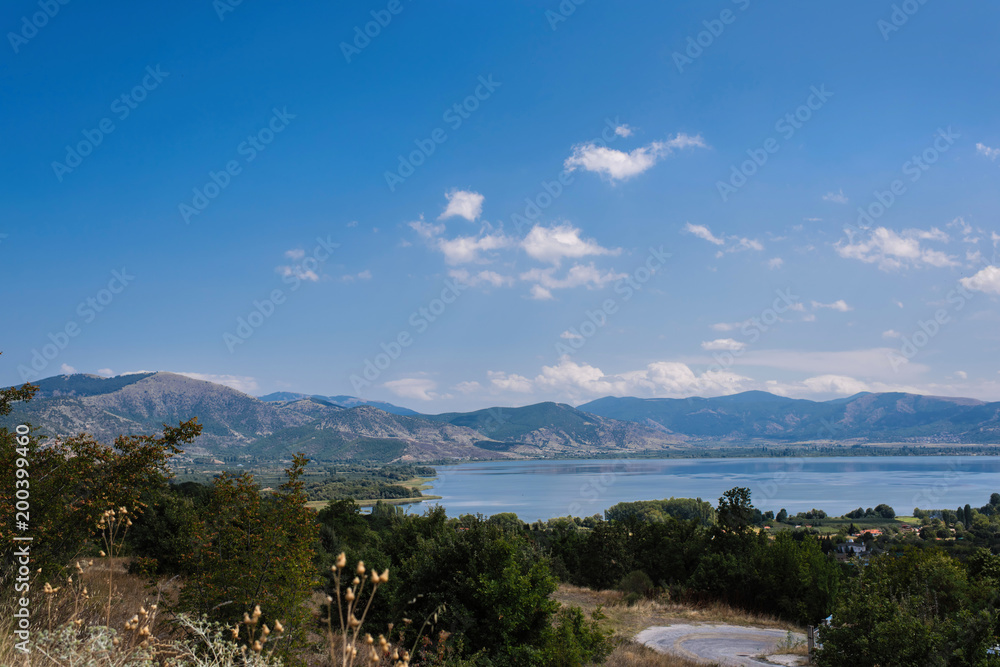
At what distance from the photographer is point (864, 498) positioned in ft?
334

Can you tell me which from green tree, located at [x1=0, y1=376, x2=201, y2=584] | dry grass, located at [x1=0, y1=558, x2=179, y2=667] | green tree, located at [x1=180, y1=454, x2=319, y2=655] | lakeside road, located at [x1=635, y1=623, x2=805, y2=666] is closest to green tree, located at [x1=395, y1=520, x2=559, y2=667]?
green tree, located at [x1=180, y1=454, x2=319, y2=655]

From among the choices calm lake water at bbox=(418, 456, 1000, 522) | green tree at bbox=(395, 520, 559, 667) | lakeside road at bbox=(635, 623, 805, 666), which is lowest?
calm lake water at bbox=(418, 456, 1000, 522)

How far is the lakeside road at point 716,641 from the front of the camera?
1391cm

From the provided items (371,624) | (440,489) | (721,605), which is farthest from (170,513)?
(440,489)

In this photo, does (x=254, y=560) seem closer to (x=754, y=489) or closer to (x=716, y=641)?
(x=716, y=641)

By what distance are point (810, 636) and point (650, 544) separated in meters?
19.0

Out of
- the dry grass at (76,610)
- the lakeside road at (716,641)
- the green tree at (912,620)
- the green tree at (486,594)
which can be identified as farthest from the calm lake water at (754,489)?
the dry grass at (76,610)

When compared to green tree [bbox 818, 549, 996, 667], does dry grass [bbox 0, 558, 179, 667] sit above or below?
above

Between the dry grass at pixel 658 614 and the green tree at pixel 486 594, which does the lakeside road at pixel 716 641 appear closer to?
the dry grass at pixel 658 614

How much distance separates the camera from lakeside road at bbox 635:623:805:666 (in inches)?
548

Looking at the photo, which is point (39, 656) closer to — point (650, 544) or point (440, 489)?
point (650, 544)

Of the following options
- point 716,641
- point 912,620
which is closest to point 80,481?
point 912,620

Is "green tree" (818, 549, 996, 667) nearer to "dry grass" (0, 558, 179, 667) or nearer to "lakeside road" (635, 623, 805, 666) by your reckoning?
"lakeside road" (635, 623, 805, 666)

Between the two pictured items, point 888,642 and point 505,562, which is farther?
point 505,562
